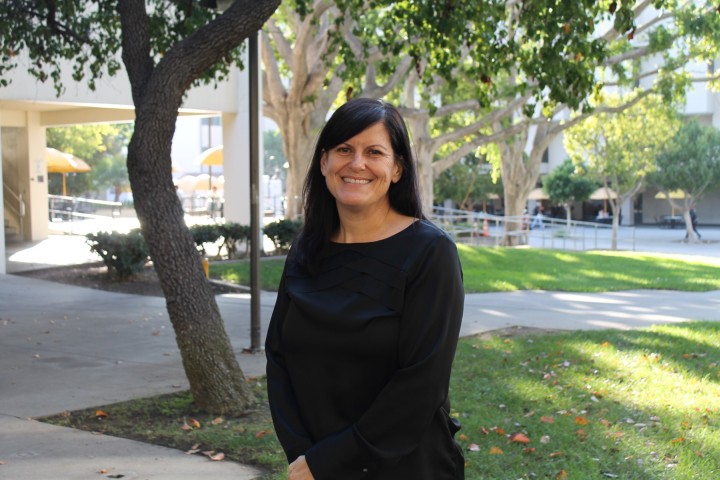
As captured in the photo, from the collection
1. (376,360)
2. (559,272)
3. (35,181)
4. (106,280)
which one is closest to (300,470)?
(376,360)

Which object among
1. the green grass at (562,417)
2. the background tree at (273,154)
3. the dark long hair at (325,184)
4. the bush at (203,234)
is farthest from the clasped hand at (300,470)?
the background tree at (273,154)

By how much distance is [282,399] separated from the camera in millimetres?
2828

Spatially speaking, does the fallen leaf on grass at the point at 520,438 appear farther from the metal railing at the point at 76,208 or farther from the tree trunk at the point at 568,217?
the tree trunk at the point at 568,217

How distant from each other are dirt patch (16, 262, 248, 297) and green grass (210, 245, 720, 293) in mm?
724

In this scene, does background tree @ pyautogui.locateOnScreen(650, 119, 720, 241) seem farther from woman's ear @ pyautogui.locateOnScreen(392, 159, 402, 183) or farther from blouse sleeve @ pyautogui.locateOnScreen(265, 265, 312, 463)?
blouse sleeve @ pyautogui.locateOnScreen(265, 265, 312, 463)

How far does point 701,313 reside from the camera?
41.3 ft

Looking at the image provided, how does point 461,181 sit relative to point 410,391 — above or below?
above

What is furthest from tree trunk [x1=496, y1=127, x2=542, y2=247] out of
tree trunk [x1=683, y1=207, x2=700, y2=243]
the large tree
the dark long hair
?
the dark long hair

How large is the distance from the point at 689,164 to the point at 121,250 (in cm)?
3496

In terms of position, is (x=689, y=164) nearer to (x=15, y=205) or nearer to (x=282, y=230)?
(x=282, y=230)

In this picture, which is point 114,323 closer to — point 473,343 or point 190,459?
point 473,343

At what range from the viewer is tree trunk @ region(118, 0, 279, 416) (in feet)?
22.5

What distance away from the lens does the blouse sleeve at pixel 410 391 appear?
8.52 feet

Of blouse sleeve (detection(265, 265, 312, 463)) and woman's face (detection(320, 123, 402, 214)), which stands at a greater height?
woman's face (detection(320, 123, 402, 214))
